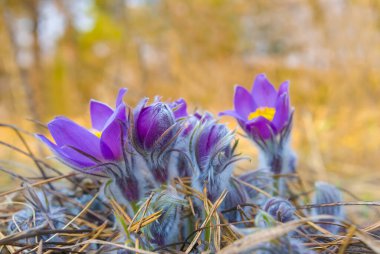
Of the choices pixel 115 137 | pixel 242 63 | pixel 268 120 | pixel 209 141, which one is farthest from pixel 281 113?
pixel 242 63

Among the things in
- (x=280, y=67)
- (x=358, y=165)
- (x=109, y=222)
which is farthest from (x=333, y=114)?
(x=109, y=222)

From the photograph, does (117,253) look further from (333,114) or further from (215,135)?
(333,114)

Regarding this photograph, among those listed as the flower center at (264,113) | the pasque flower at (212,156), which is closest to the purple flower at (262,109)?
the flower center at (264,113)

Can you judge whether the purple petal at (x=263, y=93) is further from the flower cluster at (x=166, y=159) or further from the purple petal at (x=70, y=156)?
the purple petal at (x=70, y=156)

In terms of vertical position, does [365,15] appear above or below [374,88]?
above

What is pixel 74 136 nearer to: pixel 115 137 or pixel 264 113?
pixel 115 137
